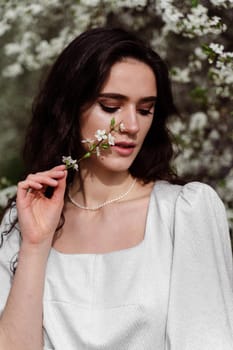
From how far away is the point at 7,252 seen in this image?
2691mm

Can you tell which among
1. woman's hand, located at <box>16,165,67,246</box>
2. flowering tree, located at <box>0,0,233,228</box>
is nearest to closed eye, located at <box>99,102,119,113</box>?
woman's hand, located at <box>16,165,67,246</box>

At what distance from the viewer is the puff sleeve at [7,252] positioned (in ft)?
8.59

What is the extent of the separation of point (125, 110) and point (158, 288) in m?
0.53

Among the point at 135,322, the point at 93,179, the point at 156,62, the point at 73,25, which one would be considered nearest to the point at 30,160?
the point at 93,179

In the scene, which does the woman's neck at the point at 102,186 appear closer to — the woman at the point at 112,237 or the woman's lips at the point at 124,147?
the woman at the point at 112,237

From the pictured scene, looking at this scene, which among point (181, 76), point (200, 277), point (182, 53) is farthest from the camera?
point (182, 53)

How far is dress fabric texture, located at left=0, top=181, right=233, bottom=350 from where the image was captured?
91.4 inches

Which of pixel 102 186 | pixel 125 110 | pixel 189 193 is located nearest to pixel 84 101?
pixel 125 110

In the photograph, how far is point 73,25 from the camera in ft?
12.5

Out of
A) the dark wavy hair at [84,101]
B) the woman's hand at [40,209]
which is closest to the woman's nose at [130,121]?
the dark wavy hair at [84,101]

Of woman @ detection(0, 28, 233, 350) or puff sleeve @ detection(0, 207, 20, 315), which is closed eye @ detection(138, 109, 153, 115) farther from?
puff sleeve @ detection(0, 207, 20, 315)

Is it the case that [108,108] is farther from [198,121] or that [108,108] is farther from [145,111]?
[198,121]

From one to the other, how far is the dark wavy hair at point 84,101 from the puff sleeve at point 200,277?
28cm

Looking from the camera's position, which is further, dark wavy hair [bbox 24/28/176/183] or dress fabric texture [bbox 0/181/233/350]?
dark wavy hair [bbox 24/28/176/183]
